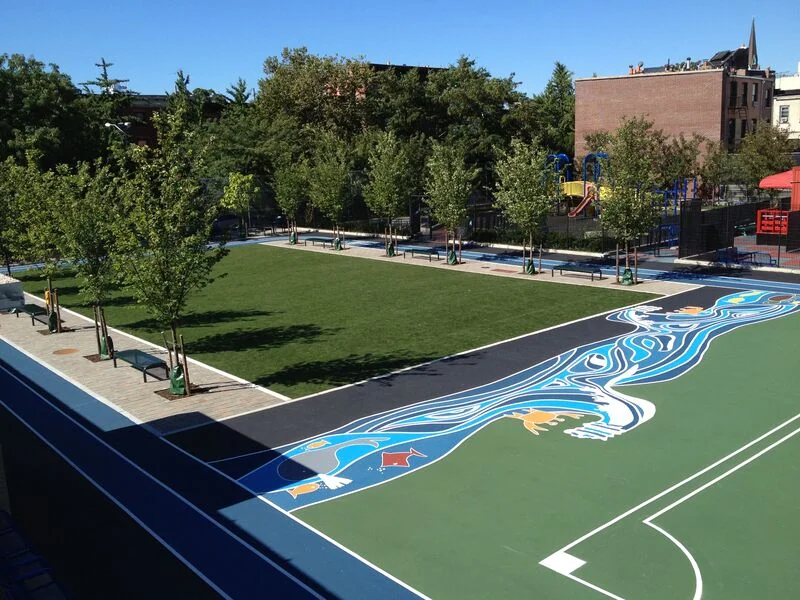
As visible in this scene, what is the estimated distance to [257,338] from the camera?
24828 mm

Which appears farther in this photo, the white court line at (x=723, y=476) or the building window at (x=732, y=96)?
the building window at (x=732, y=96)

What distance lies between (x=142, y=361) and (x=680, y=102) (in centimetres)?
5723

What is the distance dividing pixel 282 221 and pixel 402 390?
45.4m

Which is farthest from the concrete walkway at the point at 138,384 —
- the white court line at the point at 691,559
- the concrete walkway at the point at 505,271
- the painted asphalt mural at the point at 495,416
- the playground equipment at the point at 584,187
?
the playground equipment at the point at 584,187

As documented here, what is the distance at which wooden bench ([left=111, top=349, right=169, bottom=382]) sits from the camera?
20375 millimetres

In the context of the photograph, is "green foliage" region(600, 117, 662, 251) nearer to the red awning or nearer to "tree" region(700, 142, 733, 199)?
the red awning

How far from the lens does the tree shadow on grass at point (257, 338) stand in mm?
23719

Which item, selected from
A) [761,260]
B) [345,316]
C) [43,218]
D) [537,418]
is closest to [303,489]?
[537,418]

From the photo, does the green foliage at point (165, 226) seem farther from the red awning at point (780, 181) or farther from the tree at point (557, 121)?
the tree at point (557, 121)

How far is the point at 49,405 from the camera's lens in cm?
1844

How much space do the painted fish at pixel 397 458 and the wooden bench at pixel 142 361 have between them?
8.16 meters

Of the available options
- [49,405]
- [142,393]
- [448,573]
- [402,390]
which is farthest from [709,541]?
[49,405]

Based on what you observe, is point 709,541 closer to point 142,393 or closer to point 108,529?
point 108,529

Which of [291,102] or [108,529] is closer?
[108,529]
